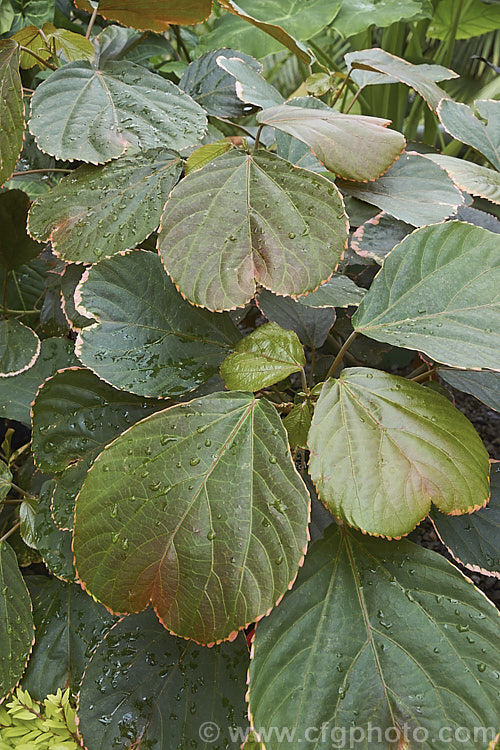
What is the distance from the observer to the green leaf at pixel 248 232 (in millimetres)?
562

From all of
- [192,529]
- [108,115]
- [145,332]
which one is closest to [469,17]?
[108,115]

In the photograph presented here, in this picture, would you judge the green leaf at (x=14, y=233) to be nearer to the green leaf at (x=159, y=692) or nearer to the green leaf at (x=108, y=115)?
the green leaf at (x=108, y=115)

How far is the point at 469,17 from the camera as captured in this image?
2178mm

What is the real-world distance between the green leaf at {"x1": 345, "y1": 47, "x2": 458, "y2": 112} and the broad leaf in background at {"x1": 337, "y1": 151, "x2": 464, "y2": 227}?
117mm

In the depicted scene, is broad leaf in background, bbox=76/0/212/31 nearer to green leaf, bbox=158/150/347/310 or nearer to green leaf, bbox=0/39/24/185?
green leaf, bbox=0/39/24/185

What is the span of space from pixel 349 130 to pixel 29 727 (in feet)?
2.62

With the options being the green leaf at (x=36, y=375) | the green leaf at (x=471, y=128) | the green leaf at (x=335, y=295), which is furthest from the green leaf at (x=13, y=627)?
the green leaf at (x=471, y=128)

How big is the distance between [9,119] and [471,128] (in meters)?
0.69

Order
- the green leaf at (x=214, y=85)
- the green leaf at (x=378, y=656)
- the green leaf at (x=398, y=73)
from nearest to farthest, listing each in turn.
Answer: the green leaf at (x=378, y=656) → the green leaf at (x=398, y=73) → the green leaf at (x=214, y=85)

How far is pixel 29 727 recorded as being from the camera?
649 mm

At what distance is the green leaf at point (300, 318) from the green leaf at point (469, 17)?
1.80m

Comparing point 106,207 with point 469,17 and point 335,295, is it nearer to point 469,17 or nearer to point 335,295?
point 335,295

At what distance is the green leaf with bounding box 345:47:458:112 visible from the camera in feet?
2.64

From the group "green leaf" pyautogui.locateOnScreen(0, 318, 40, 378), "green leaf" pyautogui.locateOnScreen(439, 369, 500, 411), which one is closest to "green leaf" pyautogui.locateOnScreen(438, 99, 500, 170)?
"green leaf" pyautogui.locateOnScreen(439, 369, 500, 411)
